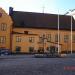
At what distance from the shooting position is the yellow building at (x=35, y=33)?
79312 millimetres

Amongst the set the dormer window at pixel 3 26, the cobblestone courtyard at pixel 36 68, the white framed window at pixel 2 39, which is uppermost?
the dormer window at pixel 3 26

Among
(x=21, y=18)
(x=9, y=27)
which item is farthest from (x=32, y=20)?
(x=9, y=27)

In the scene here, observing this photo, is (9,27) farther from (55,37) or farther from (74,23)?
(74,23)

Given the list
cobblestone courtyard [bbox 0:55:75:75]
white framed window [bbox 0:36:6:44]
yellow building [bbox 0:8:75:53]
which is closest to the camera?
cobblestone courtyard [bbox 0:55:75:75]

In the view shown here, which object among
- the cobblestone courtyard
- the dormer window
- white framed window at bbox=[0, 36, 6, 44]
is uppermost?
the dormer window

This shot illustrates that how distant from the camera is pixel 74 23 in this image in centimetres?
9094

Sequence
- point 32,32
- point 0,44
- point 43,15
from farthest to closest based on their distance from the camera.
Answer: point 43,15
point 32,32
point 0,44

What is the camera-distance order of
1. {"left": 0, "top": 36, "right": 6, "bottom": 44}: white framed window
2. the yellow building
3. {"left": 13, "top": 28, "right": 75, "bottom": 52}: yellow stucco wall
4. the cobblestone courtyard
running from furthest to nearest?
{"left": 13, "top": 28, "right": 75, "bottom": 52}: yellow stucco wall → the yellow building → {"left": 0, "top": 36, "right": 6, "bottom": 44}: white framed window → the cobblestone courtyard

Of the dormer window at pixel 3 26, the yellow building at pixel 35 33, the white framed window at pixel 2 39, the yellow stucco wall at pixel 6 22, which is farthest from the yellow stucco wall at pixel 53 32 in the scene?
the white framed window at pixel 2 39

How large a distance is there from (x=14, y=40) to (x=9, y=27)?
360 cm

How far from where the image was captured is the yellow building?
260 ft

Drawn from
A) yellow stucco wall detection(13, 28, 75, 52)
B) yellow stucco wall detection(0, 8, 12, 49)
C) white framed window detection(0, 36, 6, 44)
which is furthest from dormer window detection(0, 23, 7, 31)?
yellow stucco wall detection(13, 28, 75, 52)

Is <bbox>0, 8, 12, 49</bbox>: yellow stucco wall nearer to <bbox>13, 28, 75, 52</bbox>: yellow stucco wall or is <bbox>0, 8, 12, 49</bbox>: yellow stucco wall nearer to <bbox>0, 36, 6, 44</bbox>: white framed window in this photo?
<bbox>0, 36, 6, 44</bbox>: white framed window

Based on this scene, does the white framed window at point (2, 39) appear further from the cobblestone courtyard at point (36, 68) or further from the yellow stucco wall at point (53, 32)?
the cobblestone courtyard at point (36, 68)
